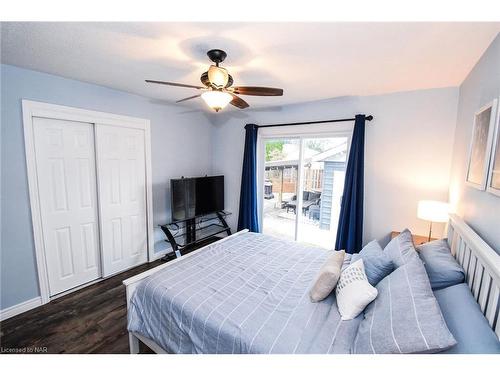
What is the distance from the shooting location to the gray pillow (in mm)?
874

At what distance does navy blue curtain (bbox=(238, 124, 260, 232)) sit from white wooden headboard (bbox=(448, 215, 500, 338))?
2.61m

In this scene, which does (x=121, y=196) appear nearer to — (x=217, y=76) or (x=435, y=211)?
(x=217, y=76)

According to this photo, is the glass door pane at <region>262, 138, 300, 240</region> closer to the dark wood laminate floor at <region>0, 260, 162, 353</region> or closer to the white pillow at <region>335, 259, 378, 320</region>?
the white pillow at <region>335, 259, 378, 320</region>

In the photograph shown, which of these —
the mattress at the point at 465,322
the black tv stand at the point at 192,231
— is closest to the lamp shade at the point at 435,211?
the mattress at the point at 465,322

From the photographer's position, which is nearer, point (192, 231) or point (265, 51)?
point (265, 51)

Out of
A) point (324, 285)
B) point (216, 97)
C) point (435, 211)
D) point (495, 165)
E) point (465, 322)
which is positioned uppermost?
point (216, 97)

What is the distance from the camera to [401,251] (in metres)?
1.56

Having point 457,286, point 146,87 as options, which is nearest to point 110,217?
point 146,87

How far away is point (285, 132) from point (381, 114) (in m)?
1.30

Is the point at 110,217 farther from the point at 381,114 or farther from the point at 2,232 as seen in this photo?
the point at 381,114

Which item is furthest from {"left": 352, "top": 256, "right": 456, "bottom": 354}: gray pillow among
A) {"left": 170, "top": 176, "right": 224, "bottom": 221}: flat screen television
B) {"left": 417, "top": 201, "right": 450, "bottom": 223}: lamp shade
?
{"left": 170, "top": 176, "right": 224, "bottom": 221}: flat screen television

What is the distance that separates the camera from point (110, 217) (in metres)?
2.86

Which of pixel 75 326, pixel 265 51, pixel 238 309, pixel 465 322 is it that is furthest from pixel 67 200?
pixel 465 322

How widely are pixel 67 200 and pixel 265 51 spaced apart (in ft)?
8.61
